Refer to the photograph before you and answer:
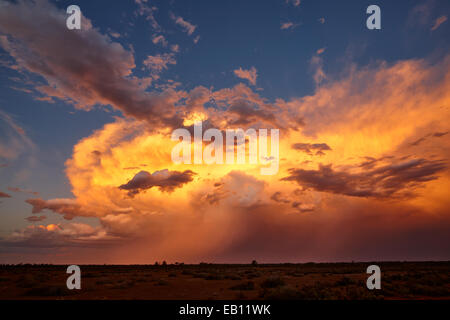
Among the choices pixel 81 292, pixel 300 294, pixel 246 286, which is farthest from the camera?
pixel 246 286
